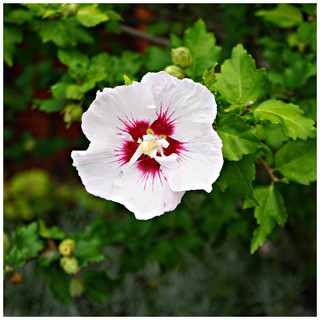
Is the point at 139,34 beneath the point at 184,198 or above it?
above

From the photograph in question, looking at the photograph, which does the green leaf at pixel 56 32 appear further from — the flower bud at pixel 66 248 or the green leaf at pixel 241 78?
the flower bud at pixel 66 248

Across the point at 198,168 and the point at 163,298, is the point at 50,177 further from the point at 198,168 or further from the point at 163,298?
the point at 198,168

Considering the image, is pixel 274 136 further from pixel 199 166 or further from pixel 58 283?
pixel 58 283

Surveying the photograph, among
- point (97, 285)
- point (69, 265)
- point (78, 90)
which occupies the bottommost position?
point (97, 285)

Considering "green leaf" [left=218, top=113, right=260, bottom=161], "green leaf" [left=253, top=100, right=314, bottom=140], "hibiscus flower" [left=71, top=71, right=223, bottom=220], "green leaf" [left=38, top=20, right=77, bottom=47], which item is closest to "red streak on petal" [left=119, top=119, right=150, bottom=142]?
"hibiscus flower" [left=71, top=71, right=223, bottom=220]

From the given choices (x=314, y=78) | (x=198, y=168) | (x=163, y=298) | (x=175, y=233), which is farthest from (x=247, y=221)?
(x=198, y=168)

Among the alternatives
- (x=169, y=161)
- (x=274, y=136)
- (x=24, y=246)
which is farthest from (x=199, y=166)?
(x=24, y=246)

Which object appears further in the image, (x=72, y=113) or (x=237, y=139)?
(x=72, y=113)
